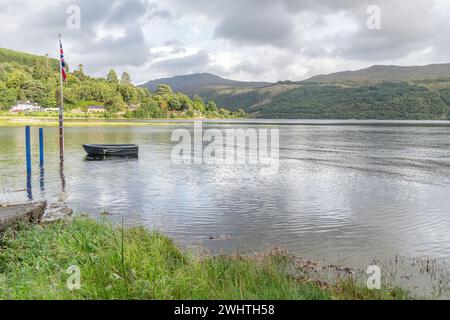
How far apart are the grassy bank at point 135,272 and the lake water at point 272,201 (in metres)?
2.54

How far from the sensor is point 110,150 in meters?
35.4

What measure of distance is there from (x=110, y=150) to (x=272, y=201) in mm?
21412

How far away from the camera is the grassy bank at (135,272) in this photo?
6.89 meters

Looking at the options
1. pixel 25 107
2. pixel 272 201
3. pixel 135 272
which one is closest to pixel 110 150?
pixel 272 201

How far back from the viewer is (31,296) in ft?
21.4

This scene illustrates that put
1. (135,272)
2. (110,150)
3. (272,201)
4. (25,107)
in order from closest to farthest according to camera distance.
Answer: (135,272), (272,201), (110,150), (25,107)

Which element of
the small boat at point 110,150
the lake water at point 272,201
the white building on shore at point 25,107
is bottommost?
the lake water at point 272,201

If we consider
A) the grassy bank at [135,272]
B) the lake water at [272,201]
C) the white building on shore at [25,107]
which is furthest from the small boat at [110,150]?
the white building on shore at [25,107]

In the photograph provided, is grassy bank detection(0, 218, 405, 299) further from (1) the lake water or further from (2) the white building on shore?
(2) the white building on shore

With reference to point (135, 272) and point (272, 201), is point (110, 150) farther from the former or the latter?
point (135, 272)

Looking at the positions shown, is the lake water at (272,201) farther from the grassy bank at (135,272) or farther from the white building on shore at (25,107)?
the white building on shore at (25,107)

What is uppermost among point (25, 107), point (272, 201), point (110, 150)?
point (25, 107)

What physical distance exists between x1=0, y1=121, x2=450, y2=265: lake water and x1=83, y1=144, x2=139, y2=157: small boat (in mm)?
2323
